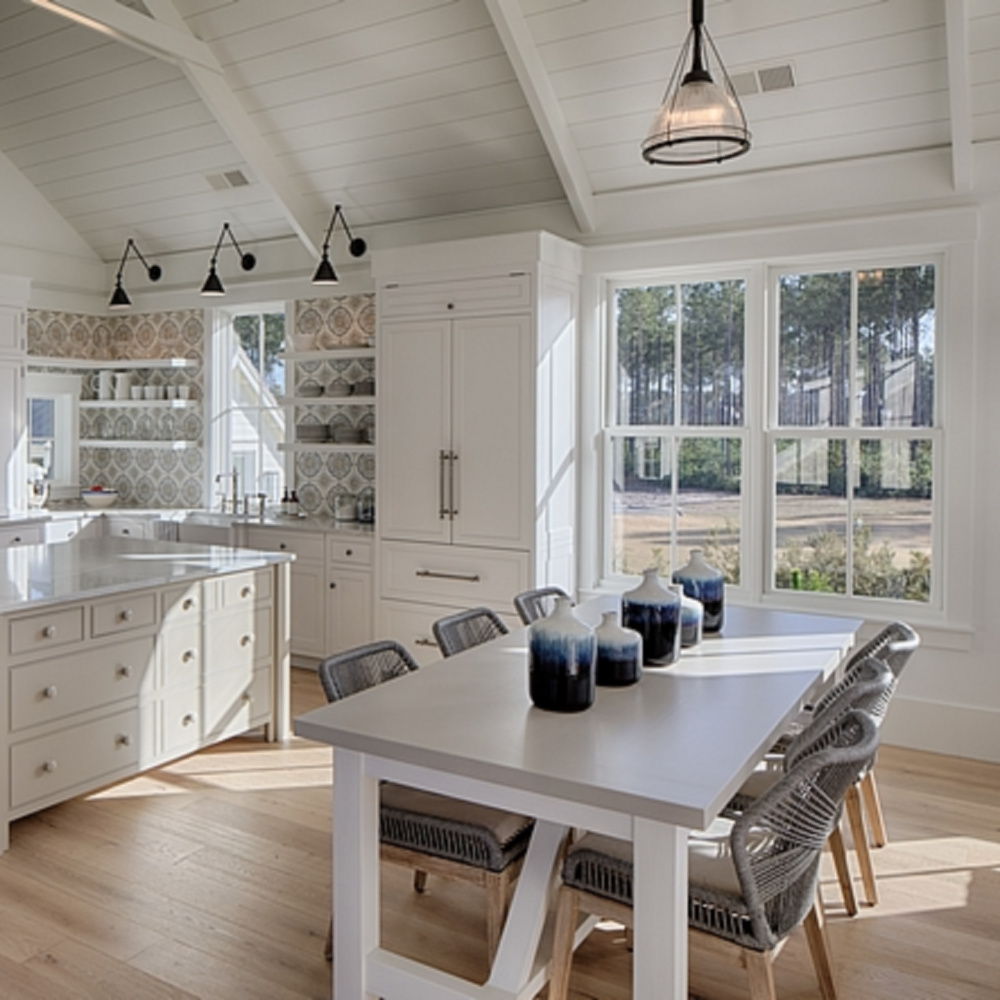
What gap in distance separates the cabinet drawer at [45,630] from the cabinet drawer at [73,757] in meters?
0.34

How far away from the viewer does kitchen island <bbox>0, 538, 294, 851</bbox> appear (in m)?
3.35

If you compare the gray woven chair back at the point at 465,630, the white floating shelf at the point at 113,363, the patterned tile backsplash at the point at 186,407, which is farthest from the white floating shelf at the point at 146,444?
the gray woven chair back at the point at 465,630

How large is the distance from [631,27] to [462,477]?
2.33 metres

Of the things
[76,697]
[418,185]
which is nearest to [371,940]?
[76,697]

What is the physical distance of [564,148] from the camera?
469 centimetres

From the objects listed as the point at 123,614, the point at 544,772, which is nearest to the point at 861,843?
the point at 544,772

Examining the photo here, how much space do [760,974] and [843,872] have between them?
1060mm

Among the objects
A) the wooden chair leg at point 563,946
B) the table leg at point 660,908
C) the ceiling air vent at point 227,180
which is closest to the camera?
the table leg at point 660,908

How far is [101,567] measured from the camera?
405 cm

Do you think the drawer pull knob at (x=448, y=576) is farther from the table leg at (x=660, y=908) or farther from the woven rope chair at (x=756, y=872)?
the table leg at (x=660, y=908)

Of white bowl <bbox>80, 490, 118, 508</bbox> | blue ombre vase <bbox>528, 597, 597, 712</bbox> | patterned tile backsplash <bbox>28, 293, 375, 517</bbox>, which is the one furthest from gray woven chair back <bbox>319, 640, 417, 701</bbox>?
white bowl <bbox>80, 490, 118, 508</bbox>

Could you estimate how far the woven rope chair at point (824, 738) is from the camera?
2250 millimetres

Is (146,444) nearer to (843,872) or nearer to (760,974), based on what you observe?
(843,872)

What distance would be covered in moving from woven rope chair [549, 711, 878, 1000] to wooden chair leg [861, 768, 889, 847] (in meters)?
1.22
